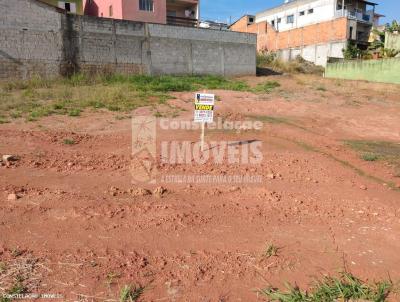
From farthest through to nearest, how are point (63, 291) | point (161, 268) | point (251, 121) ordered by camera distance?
point (251, 121), point (161, 268), point (63, 291)

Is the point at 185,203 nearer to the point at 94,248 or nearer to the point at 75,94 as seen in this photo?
the point at 94,248

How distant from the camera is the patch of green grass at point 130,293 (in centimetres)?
247

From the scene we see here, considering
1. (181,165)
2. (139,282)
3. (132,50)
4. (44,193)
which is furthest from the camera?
(132,50)

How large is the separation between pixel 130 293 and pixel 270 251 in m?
1.33

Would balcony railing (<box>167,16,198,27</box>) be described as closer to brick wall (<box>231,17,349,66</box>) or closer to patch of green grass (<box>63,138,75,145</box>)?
brick wall (<box>231,17,349,66</box>)

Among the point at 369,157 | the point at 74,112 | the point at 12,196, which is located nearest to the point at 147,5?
the point at 74,112

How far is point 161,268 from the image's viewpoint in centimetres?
288

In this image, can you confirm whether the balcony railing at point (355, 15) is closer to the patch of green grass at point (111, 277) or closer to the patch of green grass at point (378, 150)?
the patch of green grass at point (378, 150)

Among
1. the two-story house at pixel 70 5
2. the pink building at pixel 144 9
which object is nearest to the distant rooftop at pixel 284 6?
the pink building at pixel 144 9

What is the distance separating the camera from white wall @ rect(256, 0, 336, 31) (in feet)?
113

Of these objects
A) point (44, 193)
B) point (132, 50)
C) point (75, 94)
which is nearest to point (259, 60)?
point (132, 50)

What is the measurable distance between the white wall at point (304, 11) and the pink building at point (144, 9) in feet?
43.9

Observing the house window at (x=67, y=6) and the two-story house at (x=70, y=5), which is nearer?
the two-story house at (x=70, y=5)

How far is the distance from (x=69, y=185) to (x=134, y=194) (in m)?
0.88
